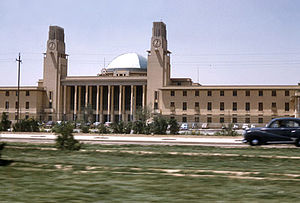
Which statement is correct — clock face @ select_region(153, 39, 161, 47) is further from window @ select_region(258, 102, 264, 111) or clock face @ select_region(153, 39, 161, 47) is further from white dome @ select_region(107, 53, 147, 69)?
window @ select_region(258, 102, 264, 111)

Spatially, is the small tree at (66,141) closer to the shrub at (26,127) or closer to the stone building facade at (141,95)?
the shrub at (26,127)

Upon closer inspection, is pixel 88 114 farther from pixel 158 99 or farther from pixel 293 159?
pixel 293 159

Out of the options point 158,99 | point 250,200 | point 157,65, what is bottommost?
point 250,200

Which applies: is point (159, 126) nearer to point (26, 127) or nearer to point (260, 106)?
point (26, 127)

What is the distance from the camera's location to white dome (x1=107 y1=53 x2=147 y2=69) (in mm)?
103375

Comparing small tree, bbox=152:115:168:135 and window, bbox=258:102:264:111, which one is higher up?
window, bbox=258:102:264:111

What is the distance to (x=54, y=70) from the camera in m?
93.1

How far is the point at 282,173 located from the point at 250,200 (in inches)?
152

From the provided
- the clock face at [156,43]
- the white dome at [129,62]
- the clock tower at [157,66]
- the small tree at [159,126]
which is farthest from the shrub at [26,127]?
the white dome at [129,62]

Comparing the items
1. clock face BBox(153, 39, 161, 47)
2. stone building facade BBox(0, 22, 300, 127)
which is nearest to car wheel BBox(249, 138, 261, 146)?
stone building facade BBox(0, 22, 300, 127)

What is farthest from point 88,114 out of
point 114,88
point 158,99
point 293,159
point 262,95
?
A: point 293,159

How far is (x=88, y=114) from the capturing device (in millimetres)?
→ 72250

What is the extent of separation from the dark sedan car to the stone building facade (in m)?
48.3

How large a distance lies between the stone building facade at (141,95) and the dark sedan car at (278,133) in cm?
4834
